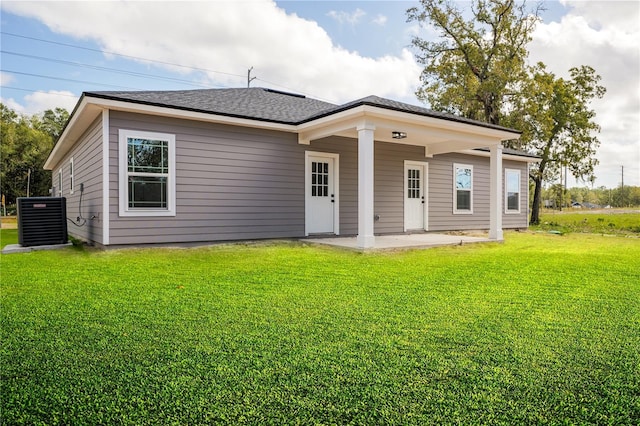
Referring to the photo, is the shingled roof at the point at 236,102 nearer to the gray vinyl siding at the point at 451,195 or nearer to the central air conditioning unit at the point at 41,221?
the central air conditioning unit at the point at 41,221

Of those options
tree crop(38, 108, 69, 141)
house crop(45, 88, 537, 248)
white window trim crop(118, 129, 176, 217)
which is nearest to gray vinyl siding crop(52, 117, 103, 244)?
house crop(45, 88, 537, 248)

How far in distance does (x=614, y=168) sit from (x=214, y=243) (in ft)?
211

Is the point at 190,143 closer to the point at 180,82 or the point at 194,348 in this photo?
the point at 194,348

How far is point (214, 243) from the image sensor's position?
26.3 feet

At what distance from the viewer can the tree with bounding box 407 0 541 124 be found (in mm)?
18828

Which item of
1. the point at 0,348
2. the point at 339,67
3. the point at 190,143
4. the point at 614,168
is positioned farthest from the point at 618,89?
the point at 614,168

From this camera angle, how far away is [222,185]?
26.5 feet

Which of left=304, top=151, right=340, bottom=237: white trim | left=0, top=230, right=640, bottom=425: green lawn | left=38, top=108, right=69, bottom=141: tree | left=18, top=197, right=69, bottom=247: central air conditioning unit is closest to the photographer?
left=0, top=230, right=640, bottom=425: green lawn

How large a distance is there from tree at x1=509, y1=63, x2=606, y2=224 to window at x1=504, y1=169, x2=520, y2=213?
6.07 meters

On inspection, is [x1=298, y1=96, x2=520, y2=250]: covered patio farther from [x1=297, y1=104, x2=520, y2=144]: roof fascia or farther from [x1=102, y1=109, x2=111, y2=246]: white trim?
[x1=102, y1=109, x2=111, y2=246]: white trim

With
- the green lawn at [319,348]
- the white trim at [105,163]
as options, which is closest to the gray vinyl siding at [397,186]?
the white trim at [105,163]

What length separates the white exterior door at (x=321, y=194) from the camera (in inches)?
363

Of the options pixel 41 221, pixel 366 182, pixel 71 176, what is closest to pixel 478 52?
pixel 366 182

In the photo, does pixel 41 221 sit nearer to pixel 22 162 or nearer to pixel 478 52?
pixel 478 52
